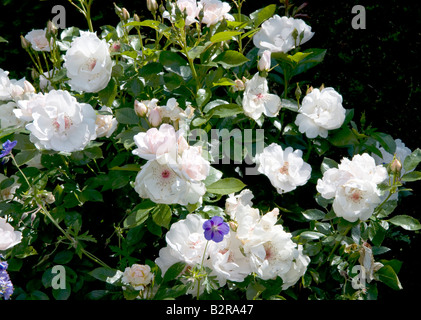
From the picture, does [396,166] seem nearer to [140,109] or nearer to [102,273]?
[140,109]

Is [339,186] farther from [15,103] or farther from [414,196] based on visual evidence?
[15,103]

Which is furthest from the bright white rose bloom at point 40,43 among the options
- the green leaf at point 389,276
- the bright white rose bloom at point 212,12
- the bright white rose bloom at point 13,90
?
the green leaf at point 389,276

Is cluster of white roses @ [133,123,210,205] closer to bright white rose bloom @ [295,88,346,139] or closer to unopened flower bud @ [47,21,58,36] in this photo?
bright white rose bloom @ [295,88,346,139]

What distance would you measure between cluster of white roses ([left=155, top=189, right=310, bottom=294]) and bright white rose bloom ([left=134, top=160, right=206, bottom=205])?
0.33 feet

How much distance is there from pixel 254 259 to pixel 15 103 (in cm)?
106

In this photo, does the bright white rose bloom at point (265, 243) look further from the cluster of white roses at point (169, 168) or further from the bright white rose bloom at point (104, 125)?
the bright white rose bloom at point (104, 125)

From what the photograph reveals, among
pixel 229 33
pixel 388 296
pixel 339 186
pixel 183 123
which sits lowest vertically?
pixel 388 296

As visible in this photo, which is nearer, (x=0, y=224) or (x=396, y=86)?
(x=0, y=224)

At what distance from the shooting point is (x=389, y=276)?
172cm

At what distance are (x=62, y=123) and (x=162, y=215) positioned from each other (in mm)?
401

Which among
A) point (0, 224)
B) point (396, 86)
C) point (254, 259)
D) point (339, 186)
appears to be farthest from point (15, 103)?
point (396, 86)

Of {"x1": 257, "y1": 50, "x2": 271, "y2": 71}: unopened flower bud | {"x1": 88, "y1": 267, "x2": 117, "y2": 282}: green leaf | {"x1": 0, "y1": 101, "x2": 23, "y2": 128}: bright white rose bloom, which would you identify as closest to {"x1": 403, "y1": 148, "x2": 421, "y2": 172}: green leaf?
{"x1": 257, "y1": 50, "x2": 271, "y2": 71}: unopened flower bud

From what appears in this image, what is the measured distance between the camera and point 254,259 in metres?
1.51

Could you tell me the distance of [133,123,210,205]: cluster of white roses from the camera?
55.9 inches
